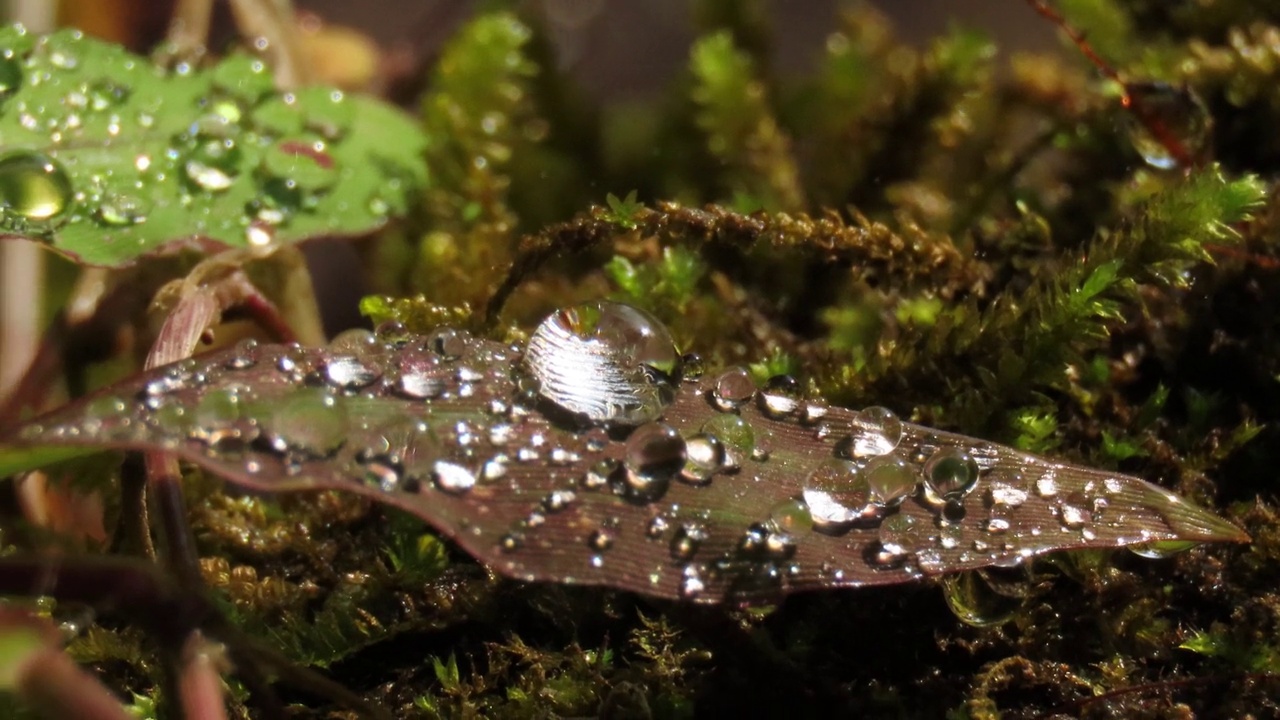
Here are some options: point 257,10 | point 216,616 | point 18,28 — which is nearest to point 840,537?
point 216,616

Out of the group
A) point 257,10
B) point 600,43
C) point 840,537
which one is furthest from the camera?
point 600,43

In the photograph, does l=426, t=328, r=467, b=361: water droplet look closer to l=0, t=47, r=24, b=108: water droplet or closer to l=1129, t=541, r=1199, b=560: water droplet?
l=1129, t=541, r=1199, b=560: water droplet

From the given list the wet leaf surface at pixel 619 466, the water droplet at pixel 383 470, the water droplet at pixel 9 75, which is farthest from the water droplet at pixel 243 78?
the water droplet at pixel 383 470

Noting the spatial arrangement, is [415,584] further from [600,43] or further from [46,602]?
[600,43]

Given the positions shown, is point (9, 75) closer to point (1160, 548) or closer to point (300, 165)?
point (300, 165)

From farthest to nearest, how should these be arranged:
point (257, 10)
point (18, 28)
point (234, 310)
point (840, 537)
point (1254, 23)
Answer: point (257, 10) < point (1254, 23) < point (18, 28) < point (234, 310) < point (840, 537)

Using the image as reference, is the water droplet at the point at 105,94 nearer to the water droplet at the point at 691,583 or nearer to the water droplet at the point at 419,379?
the water droplet at the point at 419,379
